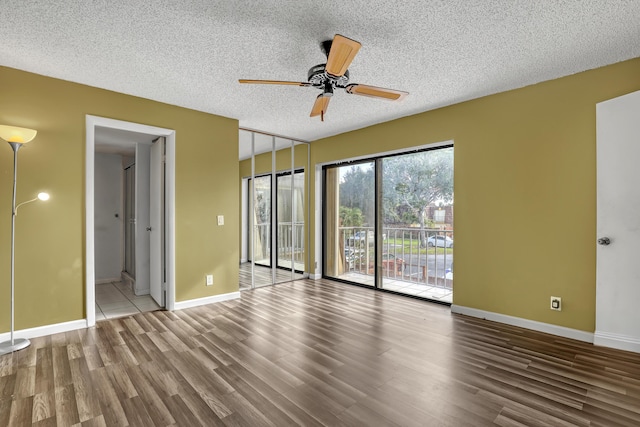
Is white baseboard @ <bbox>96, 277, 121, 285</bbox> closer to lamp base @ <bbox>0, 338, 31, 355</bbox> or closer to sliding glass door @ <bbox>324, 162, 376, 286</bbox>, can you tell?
lamp base @ <bbox>0, 338, 31, 355</bbox>

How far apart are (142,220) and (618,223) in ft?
18.5

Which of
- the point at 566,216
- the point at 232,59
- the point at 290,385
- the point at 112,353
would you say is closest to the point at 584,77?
the point at 566,216

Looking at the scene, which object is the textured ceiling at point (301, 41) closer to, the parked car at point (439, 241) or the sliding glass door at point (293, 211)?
the parked car at point (439, 241)

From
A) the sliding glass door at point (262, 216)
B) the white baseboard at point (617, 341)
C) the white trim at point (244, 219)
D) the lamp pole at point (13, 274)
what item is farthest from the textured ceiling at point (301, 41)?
the white trim at point (244, 219)

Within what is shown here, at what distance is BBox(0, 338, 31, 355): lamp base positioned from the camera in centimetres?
265

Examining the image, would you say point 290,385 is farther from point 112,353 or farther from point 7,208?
point 7,208

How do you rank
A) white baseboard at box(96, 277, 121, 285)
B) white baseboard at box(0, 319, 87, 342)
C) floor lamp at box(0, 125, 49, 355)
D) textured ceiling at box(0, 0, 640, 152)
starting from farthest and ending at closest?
1. white baseboard at box(96, 277, 121, 285)
2. white baseboard at box(0, 319, 87, 342)
3. floor lamp at box(0, 125, 49, 355)
4. textured ceiling at box(0, 0, 640, 152)

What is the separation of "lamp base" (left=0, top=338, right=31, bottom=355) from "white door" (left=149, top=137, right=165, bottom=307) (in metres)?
1.35

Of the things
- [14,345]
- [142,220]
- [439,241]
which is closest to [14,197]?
[14,345]

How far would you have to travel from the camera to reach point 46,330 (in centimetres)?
303

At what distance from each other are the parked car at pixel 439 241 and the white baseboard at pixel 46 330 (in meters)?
4.44

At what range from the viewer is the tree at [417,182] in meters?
4.21

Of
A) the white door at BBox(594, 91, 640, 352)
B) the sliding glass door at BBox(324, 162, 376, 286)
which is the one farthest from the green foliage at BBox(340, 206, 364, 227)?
the white door at BBox(594, 91, 640, 352)

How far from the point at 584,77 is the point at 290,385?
12.4 ft
